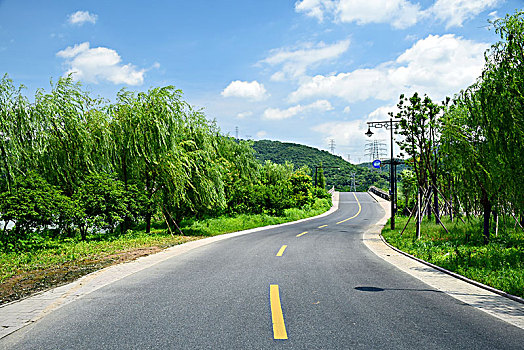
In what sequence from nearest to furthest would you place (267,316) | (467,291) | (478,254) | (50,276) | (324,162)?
(267,316) < (467,291) < (50,276) < (478,254) < (324,162)

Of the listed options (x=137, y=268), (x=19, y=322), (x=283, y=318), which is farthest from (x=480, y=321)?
(x=137, y=268)

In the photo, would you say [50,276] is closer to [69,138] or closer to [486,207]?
[69,138]

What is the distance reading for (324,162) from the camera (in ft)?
351

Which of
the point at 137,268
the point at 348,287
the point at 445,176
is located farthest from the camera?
the point at 445,176

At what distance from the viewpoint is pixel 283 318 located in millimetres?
4969

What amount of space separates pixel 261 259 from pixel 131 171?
1003 centimetres

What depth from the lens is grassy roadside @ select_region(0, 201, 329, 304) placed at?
24.6 feet

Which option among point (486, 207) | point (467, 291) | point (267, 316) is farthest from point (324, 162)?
point (267, 316)

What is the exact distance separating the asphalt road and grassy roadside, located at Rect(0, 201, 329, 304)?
1715mm

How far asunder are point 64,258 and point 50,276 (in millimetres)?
2842

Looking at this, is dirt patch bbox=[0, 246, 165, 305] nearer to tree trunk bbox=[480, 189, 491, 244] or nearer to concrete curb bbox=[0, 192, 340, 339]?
concrete curb bbox=[0, 192, 340, 339]

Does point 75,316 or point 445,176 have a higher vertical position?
point 445,176

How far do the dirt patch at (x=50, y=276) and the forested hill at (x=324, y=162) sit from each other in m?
85.8

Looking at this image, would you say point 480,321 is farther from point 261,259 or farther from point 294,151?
point 294,151
